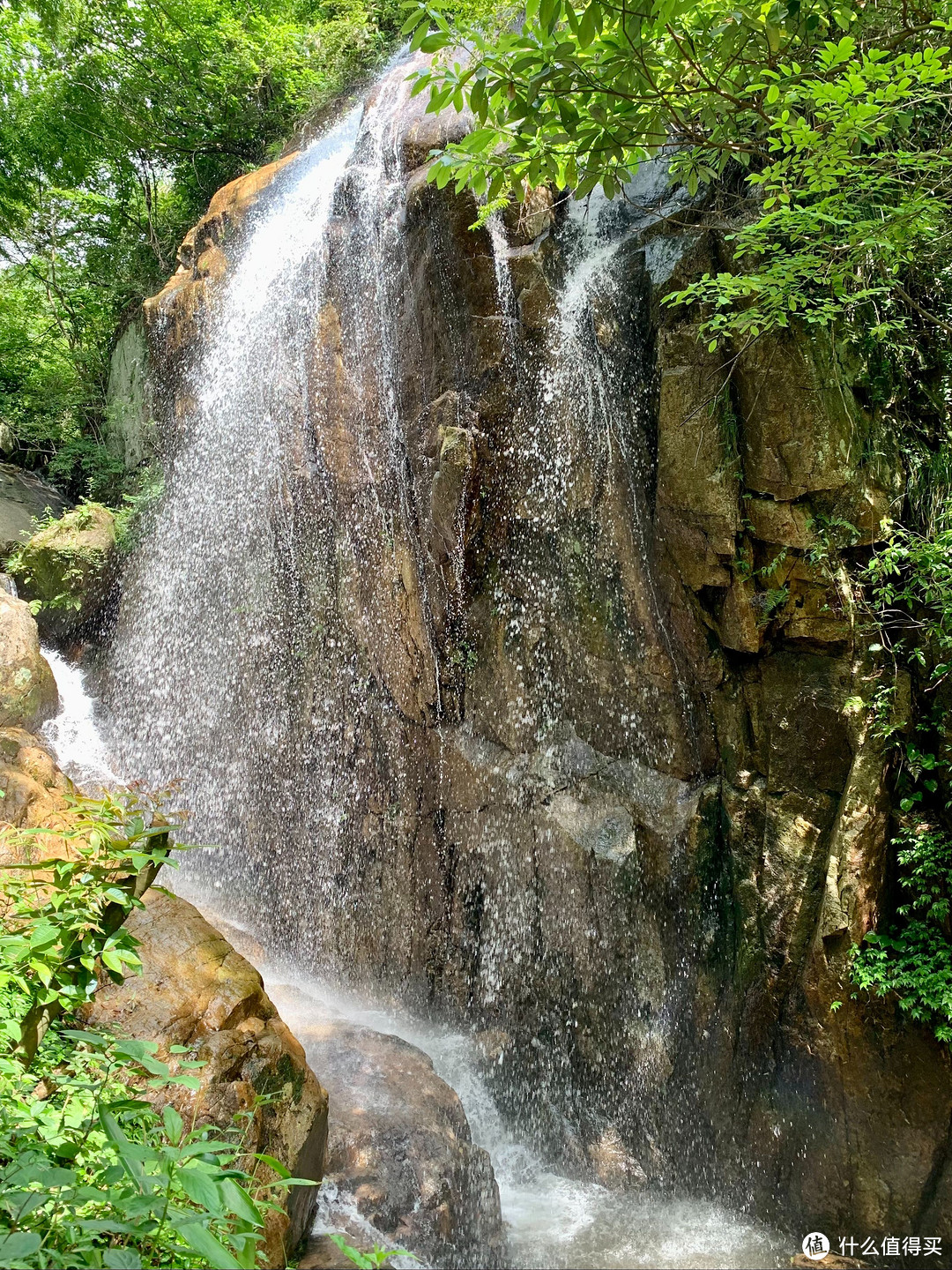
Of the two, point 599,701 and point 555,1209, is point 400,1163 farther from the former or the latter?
point 599,701

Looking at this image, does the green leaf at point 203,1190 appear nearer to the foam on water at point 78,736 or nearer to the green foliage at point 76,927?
the green foliage at point 76,927

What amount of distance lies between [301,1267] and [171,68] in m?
14.8

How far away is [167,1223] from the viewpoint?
4.61 feet

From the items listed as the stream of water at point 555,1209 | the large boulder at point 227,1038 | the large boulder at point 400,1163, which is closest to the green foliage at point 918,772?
the stream of water at point 555,1209

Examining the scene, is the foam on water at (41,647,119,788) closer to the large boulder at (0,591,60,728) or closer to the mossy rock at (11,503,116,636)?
the large boulder at (0,591,60,728)

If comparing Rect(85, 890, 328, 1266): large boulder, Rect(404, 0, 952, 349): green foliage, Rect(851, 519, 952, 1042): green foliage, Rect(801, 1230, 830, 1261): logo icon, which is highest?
Rect(404, 0, 952, 349): green foliage

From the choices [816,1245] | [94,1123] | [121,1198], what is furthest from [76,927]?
[816,1245]

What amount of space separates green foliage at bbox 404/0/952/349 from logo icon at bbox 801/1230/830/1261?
5.77 meters

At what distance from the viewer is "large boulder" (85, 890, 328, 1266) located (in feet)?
11.1

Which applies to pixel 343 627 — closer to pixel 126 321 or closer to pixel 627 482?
pixel 627 482

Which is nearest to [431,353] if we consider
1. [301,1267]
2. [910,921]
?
[910,921]

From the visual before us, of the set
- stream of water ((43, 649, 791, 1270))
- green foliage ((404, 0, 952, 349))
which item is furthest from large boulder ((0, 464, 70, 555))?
green foliage ((404, 0, 952, 349))

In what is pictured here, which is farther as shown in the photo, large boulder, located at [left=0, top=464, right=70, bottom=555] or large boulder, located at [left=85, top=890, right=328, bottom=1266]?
large boulder, located at [left=0, top=464, right=70, bottom=555]

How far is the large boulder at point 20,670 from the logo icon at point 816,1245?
7.50 meters
